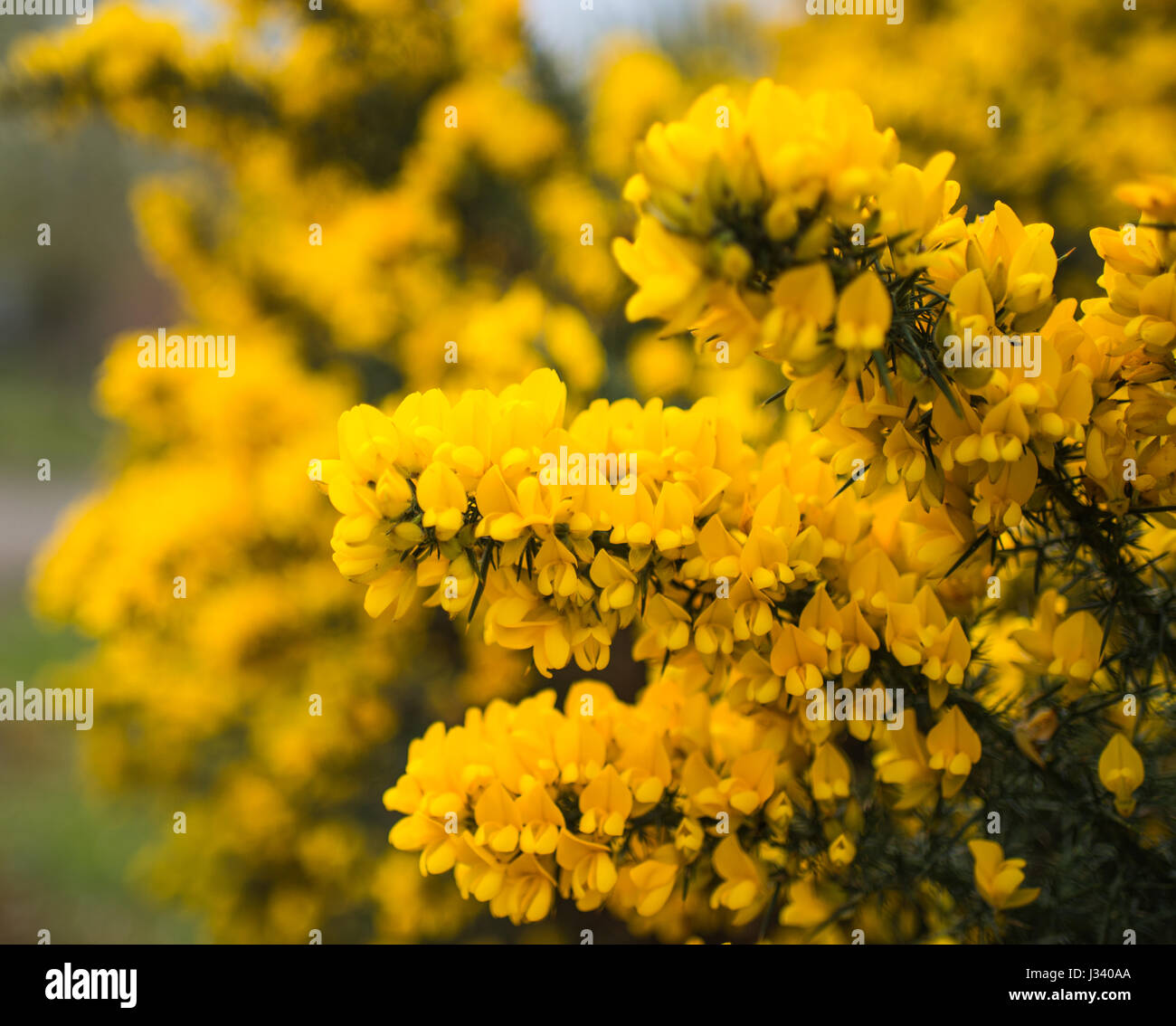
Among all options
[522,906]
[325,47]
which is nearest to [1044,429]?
[522,906]

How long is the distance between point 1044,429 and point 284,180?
2005mm

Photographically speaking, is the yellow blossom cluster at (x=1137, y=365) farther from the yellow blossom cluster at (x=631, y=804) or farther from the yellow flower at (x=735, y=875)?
the yellow flower at (x=735, y=875)

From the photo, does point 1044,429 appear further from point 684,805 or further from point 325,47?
point 325,47

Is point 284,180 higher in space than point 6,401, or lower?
lower

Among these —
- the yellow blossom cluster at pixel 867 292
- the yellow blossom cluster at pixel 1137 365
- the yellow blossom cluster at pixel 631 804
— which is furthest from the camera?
the yellow blossom cluster at pixel 631 804

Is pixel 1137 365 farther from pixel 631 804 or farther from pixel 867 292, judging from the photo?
pixel 631 804

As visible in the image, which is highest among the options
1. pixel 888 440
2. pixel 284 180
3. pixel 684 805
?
pixel 284 180

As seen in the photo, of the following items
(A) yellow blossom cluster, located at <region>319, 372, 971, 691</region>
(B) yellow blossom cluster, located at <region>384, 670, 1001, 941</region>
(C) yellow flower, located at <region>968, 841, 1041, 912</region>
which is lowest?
(C) yellow flower, located at <region>968, 841, 1041, 912</region>

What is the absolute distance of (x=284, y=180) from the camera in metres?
2.16

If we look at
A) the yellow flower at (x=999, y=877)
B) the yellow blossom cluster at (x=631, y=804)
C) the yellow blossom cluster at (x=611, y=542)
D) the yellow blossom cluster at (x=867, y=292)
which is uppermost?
the yellow blossom cluster at (x=867, y=292)

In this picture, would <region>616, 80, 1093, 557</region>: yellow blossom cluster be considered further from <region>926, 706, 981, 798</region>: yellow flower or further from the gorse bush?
<region>926, 706, 981, 798</region>: yellow flower

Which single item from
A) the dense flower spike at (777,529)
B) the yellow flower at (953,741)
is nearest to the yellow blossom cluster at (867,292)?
the dense flower spike at (777,529)

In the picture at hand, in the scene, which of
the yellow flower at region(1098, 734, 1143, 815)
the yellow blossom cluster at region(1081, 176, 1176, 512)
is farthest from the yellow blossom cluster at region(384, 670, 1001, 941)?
the yellow blossom cluster at region(1081, 176, 1176, 512)

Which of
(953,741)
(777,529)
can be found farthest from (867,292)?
(953,741)
